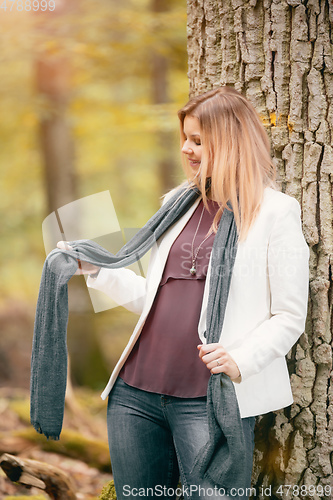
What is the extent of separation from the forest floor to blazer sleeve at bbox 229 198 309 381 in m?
1.73

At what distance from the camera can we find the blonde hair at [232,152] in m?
1.37

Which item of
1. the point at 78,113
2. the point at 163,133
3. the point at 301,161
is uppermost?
the point at 78,113

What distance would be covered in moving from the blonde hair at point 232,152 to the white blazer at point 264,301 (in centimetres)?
5

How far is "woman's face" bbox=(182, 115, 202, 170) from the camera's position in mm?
1405

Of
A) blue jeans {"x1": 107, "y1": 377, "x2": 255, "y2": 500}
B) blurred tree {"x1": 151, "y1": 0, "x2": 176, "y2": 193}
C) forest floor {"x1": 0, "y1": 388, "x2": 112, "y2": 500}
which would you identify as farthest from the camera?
blurred tree {"x1": 151, "y1": 0, "x2": 176, "y2": 193}

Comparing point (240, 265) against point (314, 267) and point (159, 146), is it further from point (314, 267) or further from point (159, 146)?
point (159, 146)

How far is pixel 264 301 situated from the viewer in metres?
1.31

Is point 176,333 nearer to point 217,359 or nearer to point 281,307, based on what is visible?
point 217,359

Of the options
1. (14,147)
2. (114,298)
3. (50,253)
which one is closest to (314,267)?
(114,298)

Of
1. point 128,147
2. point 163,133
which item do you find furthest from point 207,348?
point 128,147

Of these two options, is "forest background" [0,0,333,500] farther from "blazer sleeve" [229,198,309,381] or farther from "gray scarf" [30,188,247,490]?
"blazer sleeve" [229,198,309,381]

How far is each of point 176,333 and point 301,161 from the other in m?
0.84

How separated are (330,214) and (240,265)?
53cm

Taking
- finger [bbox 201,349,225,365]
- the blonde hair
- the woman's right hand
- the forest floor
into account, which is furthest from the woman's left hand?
the forest floor
